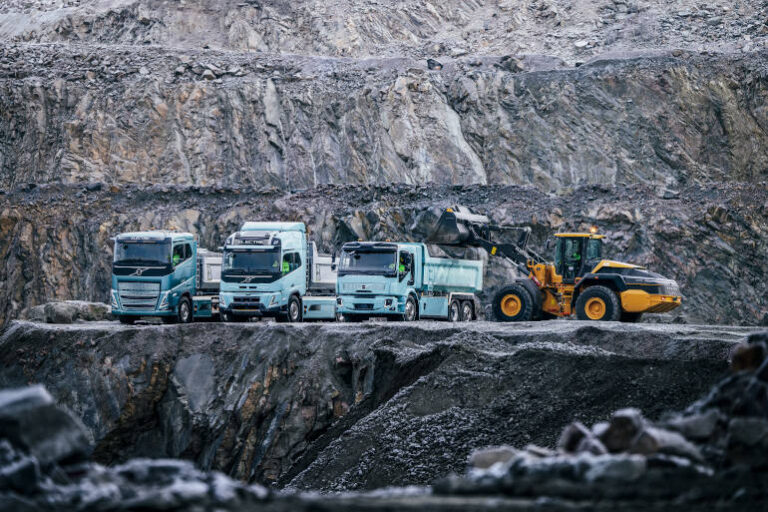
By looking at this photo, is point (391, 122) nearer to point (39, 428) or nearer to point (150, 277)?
point (150, 277)

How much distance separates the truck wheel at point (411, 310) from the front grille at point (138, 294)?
740 centimetres

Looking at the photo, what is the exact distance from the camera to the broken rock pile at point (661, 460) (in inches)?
293

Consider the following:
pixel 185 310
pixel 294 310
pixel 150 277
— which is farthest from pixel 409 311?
pixel 150 277

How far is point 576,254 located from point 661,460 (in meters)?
17.4

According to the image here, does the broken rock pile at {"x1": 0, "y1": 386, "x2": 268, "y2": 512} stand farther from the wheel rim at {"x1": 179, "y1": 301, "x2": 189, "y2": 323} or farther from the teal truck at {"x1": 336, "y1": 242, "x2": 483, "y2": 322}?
the wheel rim at {"x1": 179, "y1": 301, "x2": 189, "y2": 323}

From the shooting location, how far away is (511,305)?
25.5m

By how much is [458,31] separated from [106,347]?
34793 millimetres

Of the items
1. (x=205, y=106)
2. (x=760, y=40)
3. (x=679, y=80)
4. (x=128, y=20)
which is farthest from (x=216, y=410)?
(x=128, y=20)

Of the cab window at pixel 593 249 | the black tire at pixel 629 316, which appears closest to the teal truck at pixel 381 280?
the cab window at pixel 593 249

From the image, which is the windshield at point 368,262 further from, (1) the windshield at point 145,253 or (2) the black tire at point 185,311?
(1) the windshield at point 145,253

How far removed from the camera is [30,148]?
4334cm

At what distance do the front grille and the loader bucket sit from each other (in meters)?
8.60

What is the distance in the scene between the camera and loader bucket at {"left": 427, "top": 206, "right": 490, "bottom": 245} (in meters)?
26.9

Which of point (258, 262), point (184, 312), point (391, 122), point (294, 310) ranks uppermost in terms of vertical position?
point (391, 122)
